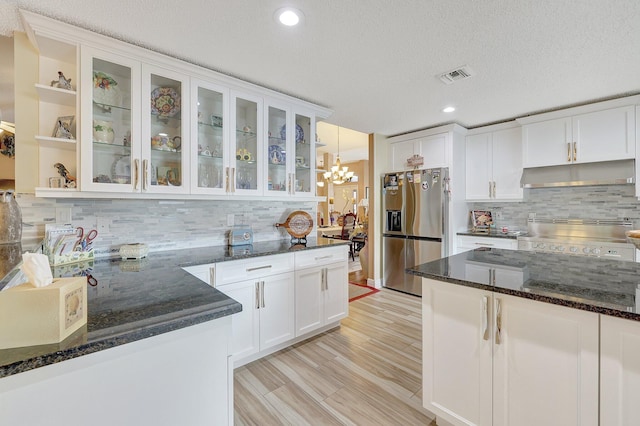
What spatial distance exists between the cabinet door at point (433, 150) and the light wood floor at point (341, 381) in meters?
2.15

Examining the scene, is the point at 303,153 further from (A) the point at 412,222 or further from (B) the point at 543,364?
(B) the point at 543,364

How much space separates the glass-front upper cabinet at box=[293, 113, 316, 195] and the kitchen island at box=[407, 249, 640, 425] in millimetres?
1636

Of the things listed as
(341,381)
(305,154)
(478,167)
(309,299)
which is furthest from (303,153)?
(478,167)

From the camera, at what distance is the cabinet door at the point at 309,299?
2449 millimetres

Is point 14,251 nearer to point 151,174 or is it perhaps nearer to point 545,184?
point 151,174

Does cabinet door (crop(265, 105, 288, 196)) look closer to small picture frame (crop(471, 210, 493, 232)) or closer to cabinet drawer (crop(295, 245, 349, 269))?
cabinet drawer (crop(295, 245, 349, 269))

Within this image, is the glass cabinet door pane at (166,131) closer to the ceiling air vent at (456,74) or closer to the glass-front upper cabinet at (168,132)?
the glass-front upper cabinet at (168,132)

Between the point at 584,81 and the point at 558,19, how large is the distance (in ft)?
4.10

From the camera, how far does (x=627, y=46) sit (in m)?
1.87

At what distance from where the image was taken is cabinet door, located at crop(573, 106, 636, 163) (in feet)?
8.98

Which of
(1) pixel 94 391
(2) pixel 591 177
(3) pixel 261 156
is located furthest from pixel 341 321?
(2) pixel 591 177

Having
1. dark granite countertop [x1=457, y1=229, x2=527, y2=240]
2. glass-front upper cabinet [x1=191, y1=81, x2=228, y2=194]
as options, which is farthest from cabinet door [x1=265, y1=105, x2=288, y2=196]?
dark granite countertop [x1=457, y1=229, x2=527, y2=240]

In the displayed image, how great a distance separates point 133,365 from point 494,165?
422 centimetres

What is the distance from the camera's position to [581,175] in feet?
9.93
